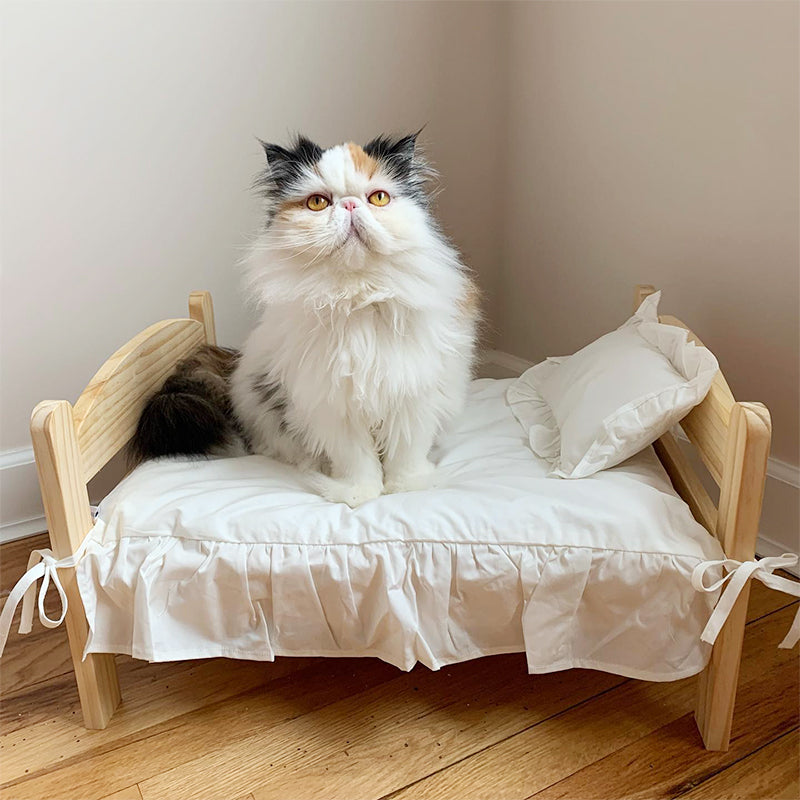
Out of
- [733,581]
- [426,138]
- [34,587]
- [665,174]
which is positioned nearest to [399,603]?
[733,581]

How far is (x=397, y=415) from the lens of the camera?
1.38 meters

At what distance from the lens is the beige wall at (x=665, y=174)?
156cm

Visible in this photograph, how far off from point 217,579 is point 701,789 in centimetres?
85

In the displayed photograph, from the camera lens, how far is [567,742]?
1248 mm

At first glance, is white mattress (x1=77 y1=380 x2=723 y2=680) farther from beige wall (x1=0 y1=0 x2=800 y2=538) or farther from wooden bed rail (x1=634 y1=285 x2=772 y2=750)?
beige wall (x1=0 y1=0 x2=800 y2=538)

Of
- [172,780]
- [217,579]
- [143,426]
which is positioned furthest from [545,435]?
[172,780]

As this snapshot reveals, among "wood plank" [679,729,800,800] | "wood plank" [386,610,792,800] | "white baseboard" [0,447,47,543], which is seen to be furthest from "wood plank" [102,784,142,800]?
"white baseboard" [0,447,47,543]

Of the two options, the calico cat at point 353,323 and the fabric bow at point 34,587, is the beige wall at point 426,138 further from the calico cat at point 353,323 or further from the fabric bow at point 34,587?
the fabric bow at point 34,587

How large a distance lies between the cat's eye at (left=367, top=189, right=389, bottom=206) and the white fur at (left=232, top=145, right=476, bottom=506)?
0.5 inches

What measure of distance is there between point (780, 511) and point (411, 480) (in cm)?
91

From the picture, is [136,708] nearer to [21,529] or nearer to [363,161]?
[21,529]

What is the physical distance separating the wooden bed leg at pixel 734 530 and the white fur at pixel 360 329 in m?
0.54

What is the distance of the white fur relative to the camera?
1255mm

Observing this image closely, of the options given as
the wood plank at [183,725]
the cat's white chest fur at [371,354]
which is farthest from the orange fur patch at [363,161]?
the wood plank at [183,725]
